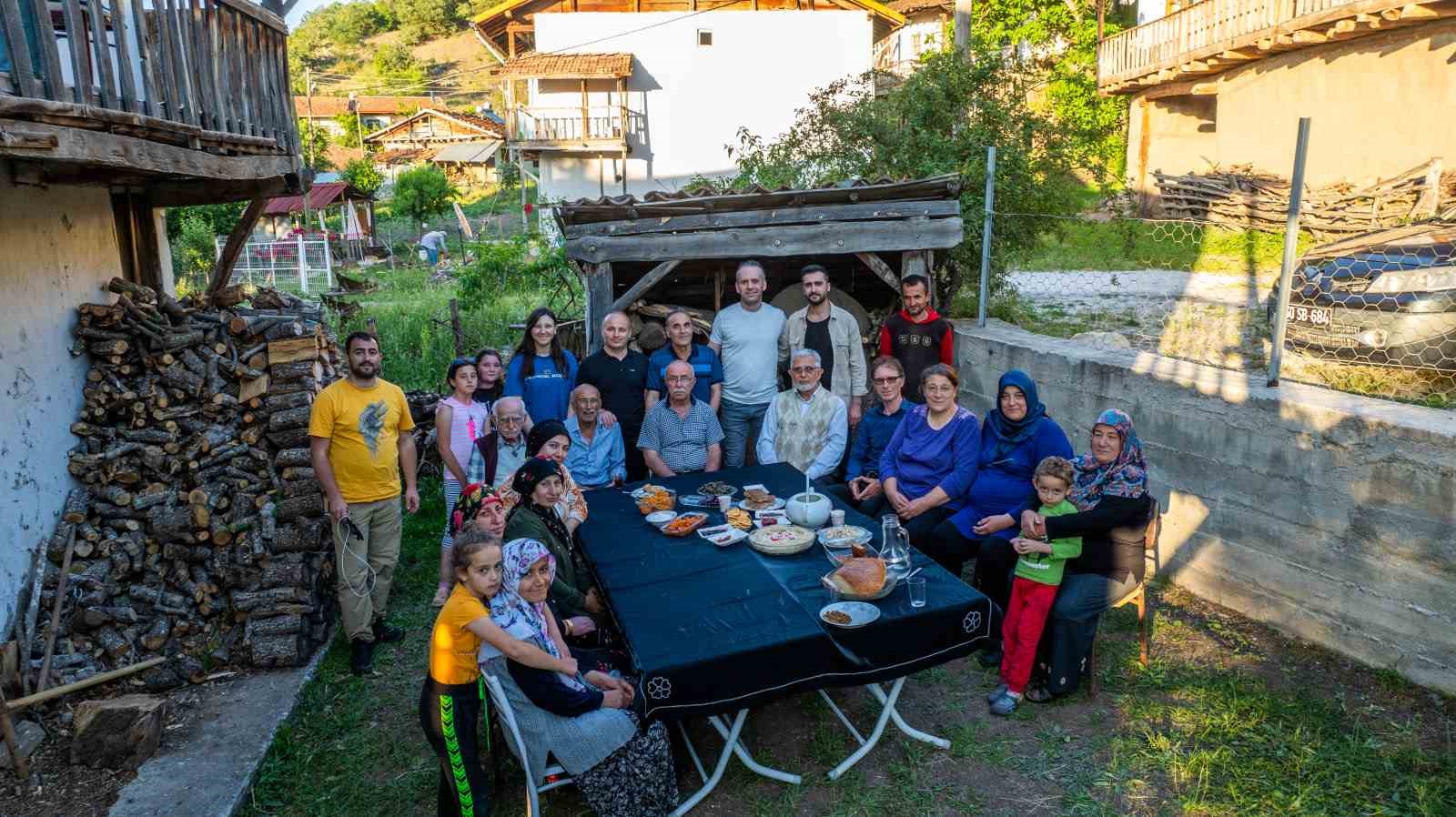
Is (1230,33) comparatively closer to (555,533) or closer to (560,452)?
(560,452)

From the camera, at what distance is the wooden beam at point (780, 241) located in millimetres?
6754

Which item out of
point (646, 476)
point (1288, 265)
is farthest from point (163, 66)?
point (1288, 265)

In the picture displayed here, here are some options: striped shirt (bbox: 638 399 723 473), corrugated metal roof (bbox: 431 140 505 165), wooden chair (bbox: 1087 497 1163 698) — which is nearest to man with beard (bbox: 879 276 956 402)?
striped shirt (bbox: 638 399 723 473)

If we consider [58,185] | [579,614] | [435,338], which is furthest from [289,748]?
[435,338]

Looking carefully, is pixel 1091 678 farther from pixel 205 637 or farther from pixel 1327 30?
pixel 1327 30

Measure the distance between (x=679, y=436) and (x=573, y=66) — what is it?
22.0 meters

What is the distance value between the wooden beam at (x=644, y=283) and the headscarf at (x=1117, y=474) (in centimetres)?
381

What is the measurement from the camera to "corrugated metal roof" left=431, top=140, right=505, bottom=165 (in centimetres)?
4238

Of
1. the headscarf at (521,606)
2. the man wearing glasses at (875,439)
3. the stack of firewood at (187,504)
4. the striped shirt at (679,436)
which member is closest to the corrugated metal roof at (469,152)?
the stack of firewood at (187,504)

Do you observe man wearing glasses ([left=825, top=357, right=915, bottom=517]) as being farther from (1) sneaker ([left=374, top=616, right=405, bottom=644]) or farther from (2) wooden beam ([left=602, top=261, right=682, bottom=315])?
(1) sneaker ([left=374, top=616, right=405, bottom=644])

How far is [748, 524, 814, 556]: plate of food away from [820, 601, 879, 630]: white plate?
0.49m

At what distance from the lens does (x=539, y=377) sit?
225 inches

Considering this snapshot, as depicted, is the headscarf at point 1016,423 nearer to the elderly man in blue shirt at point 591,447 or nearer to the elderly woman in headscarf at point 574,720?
the elderly man in blue shirt at point 591,447

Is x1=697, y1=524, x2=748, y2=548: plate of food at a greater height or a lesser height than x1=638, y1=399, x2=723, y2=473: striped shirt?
lesser
